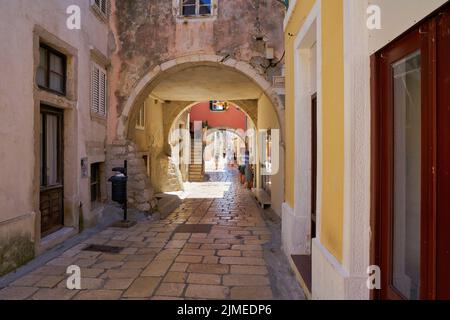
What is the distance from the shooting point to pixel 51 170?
5918mm

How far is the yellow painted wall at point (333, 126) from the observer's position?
2.70 m

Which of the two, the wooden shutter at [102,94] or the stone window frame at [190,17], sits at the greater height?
the stone window frame at [190,17]

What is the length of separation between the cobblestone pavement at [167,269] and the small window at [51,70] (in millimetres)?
2686

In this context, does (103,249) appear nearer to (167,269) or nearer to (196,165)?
(167,269)

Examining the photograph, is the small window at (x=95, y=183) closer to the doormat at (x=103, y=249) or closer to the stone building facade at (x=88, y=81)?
the stone building facade at (x=88, y=81)

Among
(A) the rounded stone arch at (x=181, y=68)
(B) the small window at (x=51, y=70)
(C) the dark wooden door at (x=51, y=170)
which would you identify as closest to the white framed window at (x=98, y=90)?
(A) the rounded stone arch at (x=181, y=68)

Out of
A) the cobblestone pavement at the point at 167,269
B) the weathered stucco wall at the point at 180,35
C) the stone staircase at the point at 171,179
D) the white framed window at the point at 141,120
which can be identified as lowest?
the cobblestone pavement at the point at 167,269

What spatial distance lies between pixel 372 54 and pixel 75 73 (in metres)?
5.45

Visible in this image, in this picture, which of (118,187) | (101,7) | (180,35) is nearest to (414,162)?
(118,187)

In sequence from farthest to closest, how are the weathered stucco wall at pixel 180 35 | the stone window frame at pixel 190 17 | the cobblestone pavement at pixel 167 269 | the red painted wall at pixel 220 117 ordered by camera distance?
the red painted wall at pixel 220 117 < the stone window frame at pixel 190 17 < the weathered stucco wall at pixel 180 35 < the cobblestone pavement at pixel 167 269

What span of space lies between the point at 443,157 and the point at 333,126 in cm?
119

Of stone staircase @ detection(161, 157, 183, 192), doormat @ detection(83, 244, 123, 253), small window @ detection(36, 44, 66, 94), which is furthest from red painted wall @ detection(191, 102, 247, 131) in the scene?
doormat @ detection(83, 244, 123, 253)

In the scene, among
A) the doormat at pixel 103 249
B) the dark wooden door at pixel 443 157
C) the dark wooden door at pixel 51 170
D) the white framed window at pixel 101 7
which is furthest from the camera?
the white framed window at pixel 101 7
